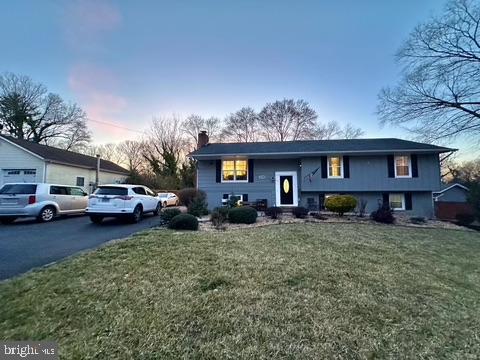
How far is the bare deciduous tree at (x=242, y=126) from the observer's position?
35.0m

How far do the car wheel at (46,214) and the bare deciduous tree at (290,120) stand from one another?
90.4 ft

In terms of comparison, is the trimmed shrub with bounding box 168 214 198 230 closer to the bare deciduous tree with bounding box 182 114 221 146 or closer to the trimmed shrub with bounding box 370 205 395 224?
the trimmed shrub with bounding box 370 205 395 224

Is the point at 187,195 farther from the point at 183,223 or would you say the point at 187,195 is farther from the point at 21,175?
the point at 21,175

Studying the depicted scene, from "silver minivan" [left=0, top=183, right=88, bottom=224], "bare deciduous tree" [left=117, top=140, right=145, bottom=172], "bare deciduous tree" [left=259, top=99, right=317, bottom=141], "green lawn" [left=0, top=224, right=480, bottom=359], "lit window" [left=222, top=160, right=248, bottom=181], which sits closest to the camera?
"green lawn" [left=0, top=224, right=480, bottom=359]

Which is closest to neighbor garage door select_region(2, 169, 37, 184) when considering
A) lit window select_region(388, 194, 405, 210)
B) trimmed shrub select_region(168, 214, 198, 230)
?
trimmed shrub select_region(168, 214, 198, 230)

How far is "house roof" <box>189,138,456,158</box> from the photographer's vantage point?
13766 mm

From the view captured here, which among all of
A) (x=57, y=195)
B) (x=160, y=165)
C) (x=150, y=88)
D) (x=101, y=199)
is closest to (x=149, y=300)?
(x=101, y=199)

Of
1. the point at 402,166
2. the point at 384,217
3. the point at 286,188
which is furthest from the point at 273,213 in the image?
the point at 402,166

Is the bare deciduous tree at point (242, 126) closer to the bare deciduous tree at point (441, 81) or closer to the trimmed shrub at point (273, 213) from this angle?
the bare deciduous tree at point (441, 81)

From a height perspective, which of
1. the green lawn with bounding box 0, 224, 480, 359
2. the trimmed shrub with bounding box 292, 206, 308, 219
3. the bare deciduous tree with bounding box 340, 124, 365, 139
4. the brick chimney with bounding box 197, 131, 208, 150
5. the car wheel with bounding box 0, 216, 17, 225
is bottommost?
the green lawn with bounding box 0, 224, 480, 359

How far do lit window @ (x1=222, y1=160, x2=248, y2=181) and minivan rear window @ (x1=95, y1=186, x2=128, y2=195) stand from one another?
6.81 metres

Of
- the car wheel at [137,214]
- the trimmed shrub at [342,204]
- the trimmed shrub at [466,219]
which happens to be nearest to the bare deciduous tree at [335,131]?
the trimmed shrub at [466,219]

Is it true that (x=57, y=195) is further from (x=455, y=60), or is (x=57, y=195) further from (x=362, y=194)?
(x=455, y=60)

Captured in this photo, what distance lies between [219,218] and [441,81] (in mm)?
15445
